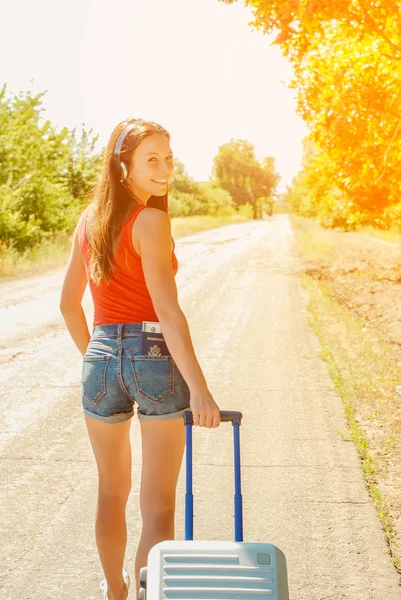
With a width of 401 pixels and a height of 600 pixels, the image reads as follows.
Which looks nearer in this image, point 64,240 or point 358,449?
point 358,449

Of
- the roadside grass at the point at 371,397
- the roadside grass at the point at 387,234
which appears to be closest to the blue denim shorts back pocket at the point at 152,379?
the roadside grass at the point at 371,397

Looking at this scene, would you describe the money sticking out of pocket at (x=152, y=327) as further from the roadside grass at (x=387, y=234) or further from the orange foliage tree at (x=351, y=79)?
the roadside grass at (x=387, y=234)

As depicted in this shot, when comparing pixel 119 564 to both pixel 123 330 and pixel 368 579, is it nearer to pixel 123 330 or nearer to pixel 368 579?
pixel 123 330

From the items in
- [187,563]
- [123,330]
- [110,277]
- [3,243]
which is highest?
[110,277]

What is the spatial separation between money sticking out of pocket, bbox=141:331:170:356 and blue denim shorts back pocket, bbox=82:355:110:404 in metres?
0.13

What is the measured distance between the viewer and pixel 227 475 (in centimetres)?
530

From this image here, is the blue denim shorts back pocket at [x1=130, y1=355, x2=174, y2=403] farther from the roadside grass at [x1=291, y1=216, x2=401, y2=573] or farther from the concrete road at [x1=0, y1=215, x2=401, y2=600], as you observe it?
the roadside grass at [x1=291, y1=216, x2=401, y2=573]

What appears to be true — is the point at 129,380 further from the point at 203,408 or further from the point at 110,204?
the point at 110,204

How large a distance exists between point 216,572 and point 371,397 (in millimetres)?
5405

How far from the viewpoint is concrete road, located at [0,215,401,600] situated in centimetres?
387

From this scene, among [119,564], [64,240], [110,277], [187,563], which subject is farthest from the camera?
[64,240]

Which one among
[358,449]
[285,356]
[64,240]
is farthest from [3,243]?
[358,449]

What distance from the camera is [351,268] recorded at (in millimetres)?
21531

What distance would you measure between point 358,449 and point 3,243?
16302 mm
